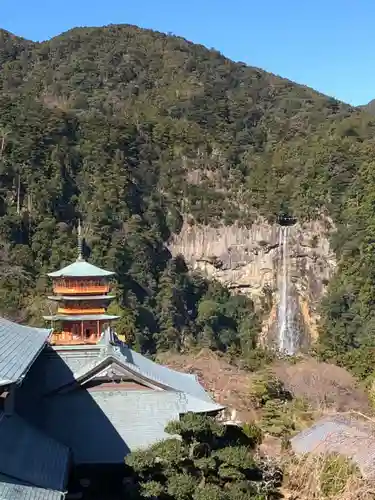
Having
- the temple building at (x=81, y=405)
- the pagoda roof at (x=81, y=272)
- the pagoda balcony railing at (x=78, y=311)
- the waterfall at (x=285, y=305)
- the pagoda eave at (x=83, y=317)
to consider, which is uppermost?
the pagoda roof at (x=81, y=272)

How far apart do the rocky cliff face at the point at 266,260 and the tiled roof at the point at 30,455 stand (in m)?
38.6

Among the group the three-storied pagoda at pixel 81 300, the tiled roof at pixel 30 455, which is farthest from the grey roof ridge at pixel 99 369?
the three-storied pagoda at pixel 81 300

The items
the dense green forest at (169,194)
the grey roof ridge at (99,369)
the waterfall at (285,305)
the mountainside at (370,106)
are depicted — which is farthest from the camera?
the mountainside at (370,106)

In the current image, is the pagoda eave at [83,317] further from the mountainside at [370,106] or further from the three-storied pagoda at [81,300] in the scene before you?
the mountainside at [370,106]

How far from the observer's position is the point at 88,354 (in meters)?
12.8

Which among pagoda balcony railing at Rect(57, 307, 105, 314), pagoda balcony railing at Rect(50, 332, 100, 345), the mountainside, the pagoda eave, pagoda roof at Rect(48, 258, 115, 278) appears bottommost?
pagoda balcony railing at Rect(50, 332, 100, 345)

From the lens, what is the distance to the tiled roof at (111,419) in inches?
425

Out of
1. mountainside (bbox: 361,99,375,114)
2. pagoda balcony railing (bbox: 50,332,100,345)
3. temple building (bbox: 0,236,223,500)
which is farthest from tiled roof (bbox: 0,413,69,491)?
mountainside (bbox: 361,99,375,114)

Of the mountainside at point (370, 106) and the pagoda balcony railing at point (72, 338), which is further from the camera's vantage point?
the mountainside at point (370, 106)

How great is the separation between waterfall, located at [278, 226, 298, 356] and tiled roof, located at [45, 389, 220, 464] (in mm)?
35564

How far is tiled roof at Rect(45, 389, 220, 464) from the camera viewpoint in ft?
35.4

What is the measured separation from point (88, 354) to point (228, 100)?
196ft

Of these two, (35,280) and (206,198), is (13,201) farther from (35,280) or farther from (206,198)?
(206,198)

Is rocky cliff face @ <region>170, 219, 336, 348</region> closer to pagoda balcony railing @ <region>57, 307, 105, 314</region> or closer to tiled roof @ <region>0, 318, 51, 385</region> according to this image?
pagoda balcony railing @ <region>57, 307, 105, 314</region>
